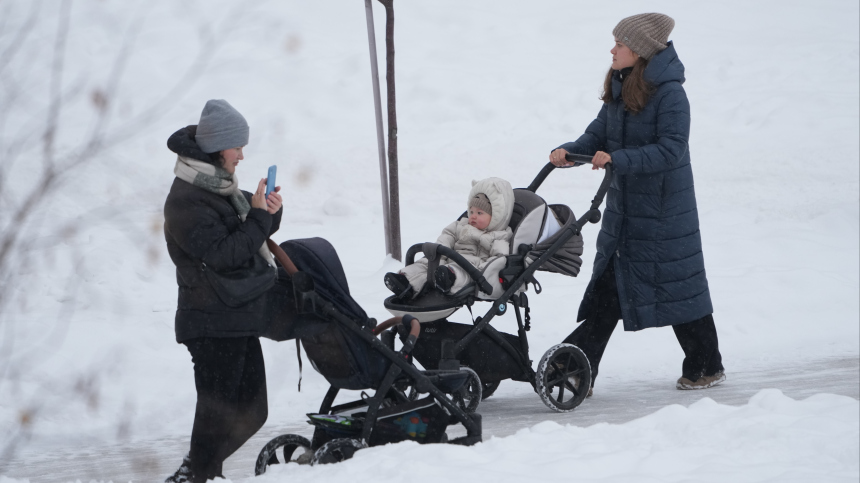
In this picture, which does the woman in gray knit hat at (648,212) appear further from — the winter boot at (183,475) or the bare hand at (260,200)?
the winter boot at (183,475)

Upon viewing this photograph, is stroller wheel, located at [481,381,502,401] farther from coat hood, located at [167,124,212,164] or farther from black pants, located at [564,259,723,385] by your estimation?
coat hood, located at [167,124,212,164]

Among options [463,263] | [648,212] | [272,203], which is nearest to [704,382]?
[648,212]

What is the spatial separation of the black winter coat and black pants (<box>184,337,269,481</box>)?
0.10 metres

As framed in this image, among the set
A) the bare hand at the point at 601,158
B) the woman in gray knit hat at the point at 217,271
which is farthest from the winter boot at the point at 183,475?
the bare hand at the point at 601,158

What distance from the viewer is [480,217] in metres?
4.85

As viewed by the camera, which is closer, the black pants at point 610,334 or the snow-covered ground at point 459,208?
the snow-covered ground at point 459,208

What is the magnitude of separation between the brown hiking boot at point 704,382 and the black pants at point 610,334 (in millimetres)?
22

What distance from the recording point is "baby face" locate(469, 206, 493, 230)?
485cm

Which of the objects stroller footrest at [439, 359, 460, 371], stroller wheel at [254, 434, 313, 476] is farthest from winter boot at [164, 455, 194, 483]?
stroller footrest at [439, 359, 460, 371]

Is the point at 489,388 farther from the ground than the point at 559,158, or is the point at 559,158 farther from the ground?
the point at 559,158

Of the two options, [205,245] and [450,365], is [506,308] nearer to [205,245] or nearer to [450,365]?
[450,365]

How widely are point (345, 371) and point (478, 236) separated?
1.48 metres

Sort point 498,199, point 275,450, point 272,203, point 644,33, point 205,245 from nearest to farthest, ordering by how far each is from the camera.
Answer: point 205,245, point 272,203, point 275,450, point 498,199, point 644,33

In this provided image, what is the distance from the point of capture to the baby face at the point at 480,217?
191 inches
